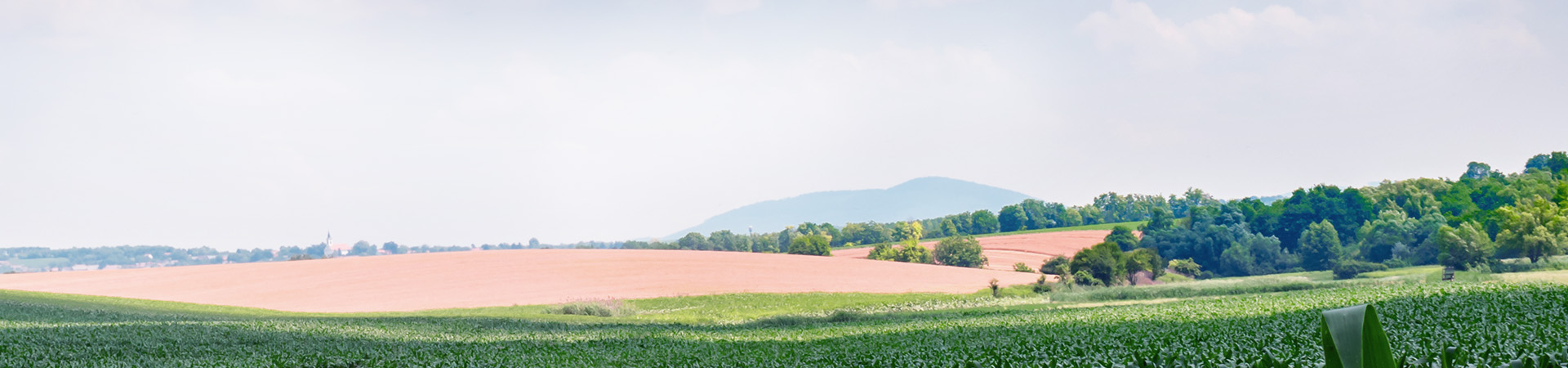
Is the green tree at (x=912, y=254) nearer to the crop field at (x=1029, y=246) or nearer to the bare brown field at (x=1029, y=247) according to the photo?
the crop field at (x=1029, y=246)

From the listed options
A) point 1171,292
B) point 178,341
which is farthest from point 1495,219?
point 178,341

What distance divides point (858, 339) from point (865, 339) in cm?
30

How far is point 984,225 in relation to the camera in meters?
139

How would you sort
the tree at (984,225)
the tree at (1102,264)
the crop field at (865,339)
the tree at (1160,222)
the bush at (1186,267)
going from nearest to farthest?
the crop field at (865,339), the tree at (1102,264), the bush at (1186,267), the tree at (1160,222), the tree at (984,225)

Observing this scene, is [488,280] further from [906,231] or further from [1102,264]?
[906,231]

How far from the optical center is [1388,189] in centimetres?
10512

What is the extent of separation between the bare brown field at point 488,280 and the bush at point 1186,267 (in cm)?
2270

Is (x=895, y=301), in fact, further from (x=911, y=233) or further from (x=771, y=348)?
(x=911, y=233)

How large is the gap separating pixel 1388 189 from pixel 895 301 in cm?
8385

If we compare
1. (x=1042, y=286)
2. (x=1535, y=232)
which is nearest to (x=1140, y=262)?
(x=1042, y=286)

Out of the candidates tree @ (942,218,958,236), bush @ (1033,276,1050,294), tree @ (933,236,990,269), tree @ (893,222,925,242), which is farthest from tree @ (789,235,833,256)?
bush @ (1033,276,1050,294)

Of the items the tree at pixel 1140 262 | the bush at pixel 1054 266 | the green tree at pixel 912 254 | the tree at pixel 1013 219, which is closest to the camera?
the tree at pixel 1140 262

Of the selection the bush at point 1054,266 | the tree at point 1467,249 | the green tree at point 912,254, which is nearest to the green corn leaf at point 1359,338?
the tree at point 1467,249

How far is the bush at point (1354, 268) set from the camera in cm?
7125
